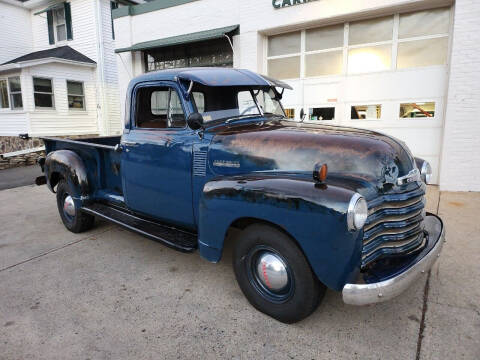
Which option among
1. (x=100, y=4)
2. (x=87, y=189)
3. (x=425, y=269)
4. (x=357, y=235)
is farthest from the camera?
(x=100, y=4)

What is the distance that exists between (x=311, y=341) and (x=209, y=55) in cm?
892

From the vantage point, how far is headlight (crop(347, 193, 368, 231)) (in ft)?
6.63

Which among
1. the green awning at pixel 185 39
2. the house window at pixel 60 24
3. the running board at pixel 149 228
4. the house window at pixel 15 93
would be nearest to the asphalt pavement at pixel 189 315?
the running board at pixel 149 228

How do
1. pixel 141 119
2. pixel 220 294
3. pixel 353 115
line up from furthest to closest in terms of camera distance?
pixel 353 115 → pixel 141 119 → pixel 220 294

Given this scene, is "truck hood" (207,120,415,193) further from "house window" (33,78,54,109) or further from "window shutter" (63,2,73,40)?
"window shutter" (63,2,73,40)

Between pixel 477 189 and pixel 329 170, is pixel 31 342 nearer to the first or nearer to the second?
pixel 329 170

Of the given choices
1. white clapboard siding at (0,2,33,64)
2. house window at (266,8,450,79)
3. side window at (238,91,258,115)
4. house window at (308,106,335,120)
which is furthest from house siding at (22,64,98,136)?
side window at (238,91,258,115)

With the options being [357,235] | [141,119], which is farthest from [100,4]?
[357,235]

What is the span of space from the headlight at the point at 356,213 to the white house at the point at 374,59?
557 cm

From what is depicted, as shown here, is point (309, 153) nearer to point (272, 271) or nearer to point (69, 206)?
point (272, 271)

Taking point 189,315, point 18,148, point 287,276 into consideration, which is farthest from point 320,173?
point 18,148

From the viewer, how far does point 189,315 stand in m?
2.71

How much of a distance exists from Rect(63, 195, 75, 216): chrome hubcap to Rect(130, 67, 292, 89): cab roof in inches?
78.9

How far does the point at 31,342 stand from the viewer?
95.3 inches
